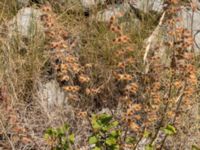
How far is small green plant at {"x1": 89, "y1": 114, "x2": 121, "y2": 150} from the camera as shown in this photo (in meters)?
2.47

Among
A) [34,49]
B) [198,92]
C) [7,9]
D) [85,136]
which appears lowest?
[85,136]

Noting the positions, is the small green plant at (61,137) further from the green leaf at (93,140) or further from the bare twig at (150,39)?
the bare twig at (150,39)

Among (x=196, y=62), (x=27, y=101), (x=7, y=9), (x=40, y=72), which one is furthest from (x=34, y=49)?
(x=196, y=62)

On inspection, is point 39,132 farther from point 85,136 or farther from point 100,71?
point 100,71

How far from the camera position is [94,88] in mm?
3238

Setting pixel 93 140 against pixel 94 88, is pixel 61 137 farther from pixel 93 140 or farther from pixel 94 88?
pixel 94 88

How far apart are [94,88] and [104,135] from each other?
71 centimetres

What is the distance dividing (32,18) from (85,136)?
3.70ft

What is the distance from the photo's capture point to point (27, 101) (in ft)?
11.2

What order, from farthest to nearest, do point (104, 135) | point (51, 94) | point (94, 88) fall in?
point (51, 94), point (94, 88), point (104, 135)

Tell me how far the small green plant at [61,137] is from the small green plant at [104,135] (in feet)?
0.37

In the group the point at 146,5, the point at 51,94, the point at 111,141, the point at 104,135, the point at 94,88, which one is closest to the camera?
the point at 111,141

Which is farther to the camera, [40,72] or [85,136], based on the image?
[40,72]

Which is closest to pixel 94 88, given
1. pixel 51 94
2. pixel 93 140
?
pixel 51 94
